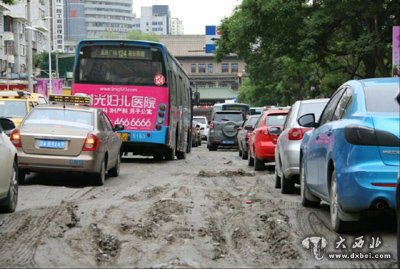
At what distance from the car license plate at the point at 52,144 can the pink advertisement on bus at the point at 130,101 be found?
7464 mm

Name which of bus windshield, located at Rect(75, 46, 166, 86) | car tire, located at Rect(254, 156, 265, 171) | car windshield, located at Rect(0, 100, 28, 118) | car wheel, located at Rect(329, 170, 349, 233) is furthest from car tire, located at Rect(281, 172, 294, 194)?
car windshield, located at Rect(0, 100, 28, 118)

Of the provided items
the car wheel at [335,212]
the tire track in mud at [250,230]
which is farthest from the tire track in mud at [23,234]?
the car wheel at [335,212]

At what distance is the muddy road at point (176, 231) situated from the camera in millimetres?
6742

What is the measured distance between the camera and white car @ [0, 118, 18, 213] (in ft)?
32.2

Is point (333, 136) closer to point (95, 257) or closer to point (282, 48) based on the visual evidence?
point (95, 257)

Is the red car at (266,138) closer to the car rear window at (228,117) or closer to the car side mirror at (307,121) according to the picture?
the car side mirror at (307,121)

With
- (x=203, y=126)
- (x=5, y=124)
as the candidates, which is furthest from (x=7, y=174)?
(x=203, y=126)

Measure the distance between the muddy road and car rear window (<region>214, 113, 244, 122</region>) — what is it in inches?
956

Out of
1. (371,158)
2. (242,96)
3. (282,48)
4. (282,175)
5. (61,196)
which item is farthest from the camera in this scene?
(242,96)

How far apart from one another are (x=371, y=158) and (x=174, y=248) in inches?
85.6

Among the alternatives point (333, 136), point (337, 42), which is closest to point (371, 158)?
point (333, 136)

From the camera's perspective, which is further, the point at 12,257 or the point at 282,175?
the point at 282,175

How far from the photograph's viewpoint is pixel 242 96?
113 m

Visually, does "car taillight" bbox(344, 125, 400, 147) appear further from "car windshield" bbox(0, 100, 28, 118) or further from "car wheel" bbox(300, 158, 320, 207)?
"car windshield" bbox(0, 100, 28, 118)
